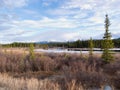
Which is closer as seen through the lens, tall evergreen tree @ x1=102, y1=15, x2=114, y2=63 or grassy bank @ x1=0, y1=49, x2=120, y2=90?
grassy bank @ x1=0, y1=49, x2=120, y2=90

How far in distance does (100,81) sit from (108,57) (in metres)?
15.3

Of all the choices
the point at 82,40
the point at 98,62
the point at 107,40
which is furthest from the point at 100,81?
the point at 82,40

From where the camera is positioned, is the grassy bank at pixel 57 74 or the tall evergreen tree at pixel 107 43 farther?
the tall evergreen tree at pixel 107 43

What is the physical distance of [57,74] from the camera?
22.2 meters

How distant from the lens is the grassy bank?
1216cm

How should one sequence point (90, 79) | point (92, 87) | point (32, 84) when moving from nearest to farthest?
point (32, 84)
point (92, 87)
point (90, 79)

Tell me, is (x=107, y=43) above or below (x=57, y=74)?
above

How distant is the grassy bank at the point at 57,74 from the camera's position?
1216 cm

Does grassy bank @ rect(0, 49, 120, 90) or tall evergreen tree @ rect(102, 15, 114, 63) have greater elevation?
tall evergreen tree @ rect(102, 15, 114, 63)

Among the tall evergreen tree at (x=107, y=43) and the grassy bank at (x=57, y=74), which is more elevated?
the tall evergreen tree at (x=107, y=43)

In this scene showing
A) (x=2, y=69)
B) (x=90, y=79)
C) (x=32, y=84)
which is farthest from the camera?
(x=2, y=69)

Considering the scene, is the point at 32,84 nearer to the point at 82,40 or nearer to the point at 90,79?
the point at 90,79

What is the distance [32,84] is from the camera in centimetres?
1123

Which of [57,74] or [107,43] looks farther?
[107,43]
